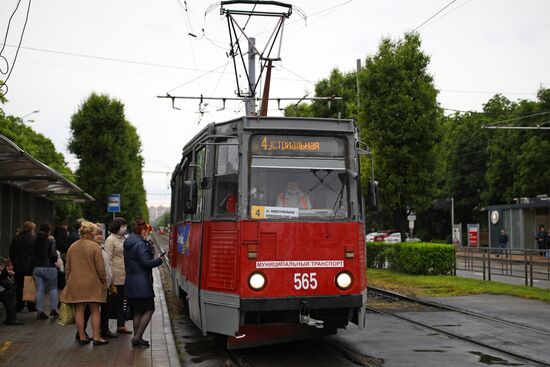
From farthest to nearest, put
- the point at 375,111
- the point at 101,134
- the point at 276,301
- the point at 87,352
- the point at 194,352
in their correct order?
the point at 101,134 < the point at 375,111 < the point at 194,352 < the point at 87,352 < the point at 276,301

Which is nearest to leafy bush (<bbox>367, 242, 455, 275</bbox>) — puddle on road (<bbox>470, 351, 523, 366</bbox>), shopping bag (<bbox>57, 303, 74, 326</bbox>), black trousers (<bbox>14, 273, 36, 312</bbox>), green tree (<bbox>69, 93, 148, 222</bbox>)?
black trousers (<bbox>14, 273, 36, 312</bbox>)

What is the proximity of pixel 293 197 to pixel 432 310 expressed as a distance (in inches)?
275

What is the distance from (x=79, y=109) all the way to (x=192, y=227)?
36.7 metres

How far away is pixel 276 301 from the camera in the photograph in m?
9.20

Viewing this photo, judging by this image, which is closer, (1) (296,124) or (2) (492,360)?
(2) (492,360)

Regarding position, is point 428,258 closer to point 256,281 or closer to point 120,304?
point 120,304

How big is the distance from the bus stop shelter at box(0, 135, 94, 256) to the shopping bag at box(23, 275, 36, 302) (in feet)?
7.23

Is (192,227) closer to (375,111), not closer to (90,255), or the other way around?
(90,255)

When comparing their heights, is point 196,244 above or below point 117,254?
above

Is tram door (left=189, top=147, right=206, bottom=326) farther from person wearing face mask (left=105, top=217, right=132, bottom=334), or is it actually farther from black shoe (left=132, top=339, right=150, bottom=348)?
person wearing face mask (left=105, top=217, right=132, bottom=334)

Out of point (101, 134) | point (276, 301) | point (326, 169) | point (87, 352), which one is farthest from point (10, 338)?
point (101, 134)

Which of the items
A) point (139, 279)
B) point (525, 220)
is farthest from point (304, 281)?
point (525, 220)

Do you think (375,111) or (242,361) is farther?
(375,111)

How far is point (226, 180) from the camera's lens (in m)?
9.73
